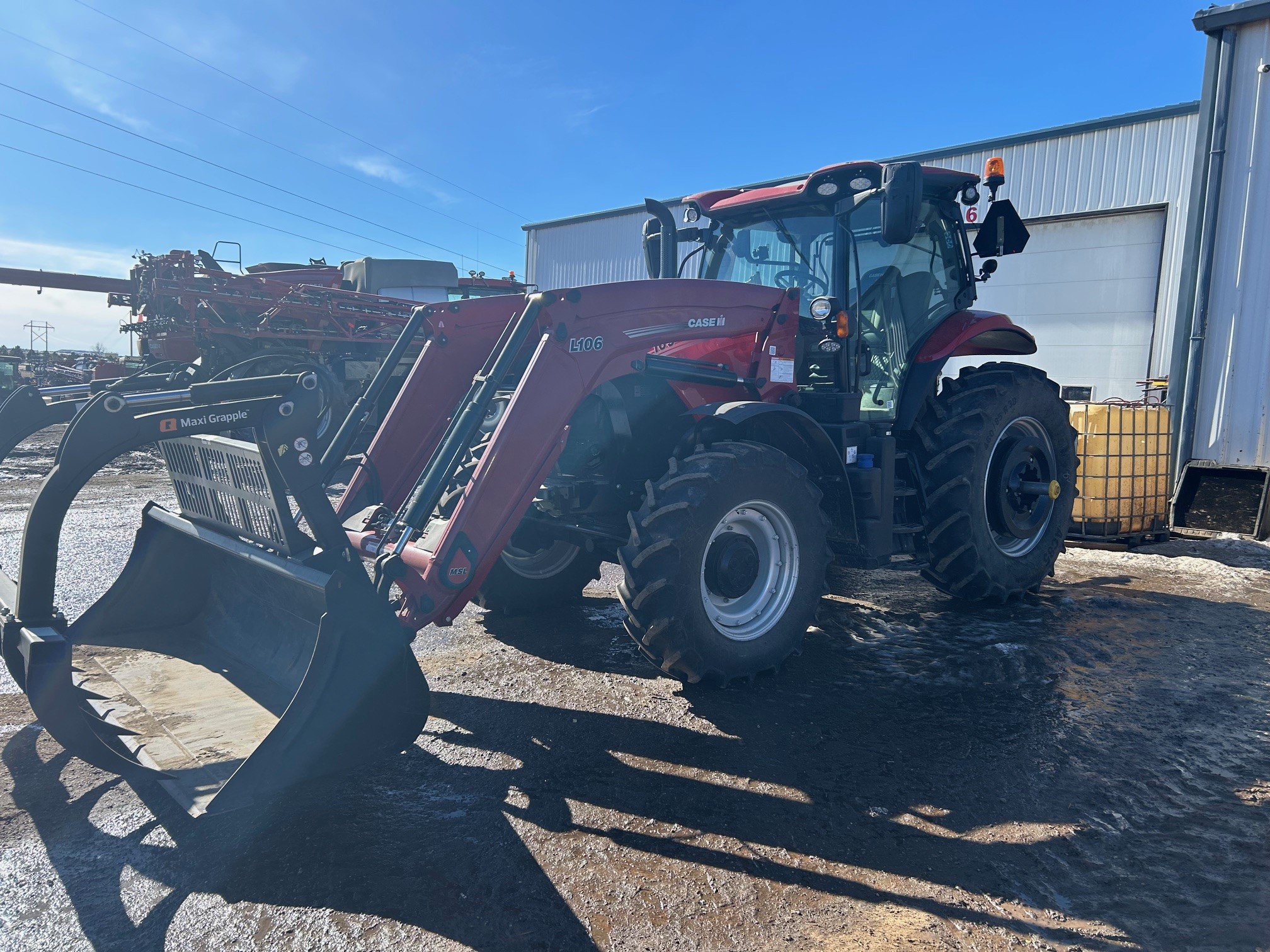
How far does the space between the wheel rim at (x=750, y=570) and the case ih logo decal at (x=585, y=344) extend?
999 millimetres

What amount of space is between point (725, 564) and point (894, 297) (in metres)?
2.55

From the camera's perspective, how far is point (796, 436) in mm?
4508

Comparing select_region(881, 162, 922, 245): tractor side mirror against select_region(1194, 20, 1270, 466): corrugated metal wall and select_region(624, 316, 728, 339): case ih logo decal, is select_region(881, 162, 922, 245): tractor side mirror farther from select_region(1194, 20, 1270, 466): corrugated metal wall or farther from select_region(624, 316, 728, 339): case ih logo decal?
select_region(1194, 20, 1270, 466): corrugated metal wall

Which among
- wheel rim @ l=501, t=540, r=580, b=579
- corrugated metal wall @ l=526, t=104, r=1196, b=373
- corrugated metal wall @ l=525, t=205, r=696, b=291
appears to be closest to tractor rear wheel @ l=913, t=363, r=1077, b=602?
wheel rim @ l=501, t=540, r=580, b=579

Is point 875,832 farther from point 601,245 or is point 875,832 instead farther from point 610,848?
point 601,245

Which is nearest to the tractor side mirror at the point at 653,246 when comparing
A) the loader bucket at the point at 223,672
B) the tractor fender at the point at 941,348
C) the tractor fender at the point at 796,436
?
the tractor fender at the point at 796,436

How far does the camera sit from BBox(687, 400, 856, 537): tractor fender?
411 cm

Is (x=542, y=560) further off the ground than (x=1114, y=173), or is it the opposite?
(x=1114, y=173)

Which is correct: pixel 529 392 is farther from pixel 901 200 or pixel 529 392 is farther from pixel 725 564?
pixel 901 200

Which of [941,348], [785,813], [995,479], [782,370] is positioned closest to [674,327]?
[782,370]

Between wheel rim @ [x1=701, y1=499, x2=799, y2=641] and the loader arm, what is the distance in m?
0.85

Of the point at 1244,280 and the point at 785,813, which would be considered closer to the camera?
the point at 785,813

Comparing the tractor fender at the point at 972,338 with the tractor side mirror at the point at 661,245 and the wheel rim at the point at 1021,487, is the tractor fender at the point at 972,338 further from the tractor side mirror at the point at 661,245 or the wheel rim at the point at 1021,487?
the tractor side mirror at the point at 661,245

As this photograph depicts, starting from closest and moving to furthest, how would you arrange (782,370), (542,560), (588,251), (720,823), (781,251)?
(720,823) → (782,370) → (542,560) → (781,251) → (588,251)
